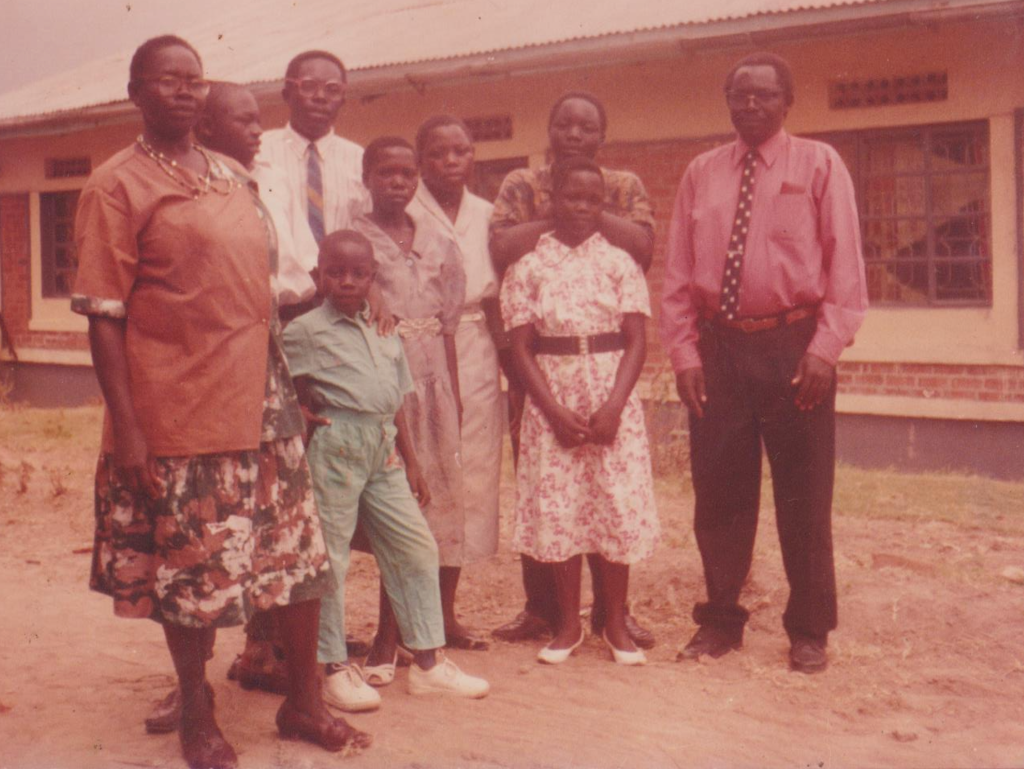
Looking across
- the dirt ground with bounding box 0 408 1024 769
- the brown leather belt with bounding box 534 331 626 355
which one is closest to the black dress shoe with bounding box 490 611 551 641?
the dirt ground with bounding box 0 408 1024 769

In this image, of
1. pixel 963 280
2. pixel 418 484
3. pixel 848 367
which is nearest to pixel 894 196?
pixel 963 280

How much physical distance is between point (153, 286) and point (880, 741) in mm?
2342

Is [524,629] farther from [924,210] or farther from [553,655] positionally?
[924,210]

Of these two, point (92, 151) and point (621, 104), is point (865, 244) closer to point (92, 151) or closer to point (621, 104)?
point (621, 104)

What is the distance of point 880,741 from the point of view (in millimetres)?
3498

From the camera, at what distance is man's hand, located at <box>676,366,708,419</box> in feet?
13.8

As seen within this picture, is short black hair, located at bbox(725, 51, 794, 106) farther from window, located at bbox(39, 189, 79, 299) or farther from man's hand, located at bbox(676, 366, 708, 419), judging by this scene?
window, located at bbox(39, 189, 79, 299)

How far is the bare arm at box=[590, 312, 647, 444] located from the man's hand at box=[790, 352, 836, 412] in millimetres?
520

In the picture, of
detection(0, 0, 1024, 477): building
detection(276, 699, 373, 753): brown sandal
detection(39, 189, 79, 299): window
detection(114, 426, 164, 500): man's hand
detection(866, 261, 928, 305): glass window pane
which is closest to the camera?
detection(114, 426, 164, 500): man's hand

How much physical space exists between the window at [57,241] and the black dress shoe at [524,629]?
10.3 m

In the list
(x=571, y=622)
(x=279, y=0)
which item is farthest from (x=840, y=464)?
(x=279, y=0)

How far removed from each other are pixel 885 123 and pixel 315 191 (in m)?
5.17

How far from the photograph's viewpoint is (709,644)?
432 centimetres

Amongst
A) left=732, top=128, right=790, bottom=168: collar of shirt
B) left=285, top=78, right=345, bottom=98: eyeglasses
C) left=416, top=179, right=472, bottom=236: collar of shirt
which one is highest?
left=285, top=78, right=345, bottom=98: eyeglasses
